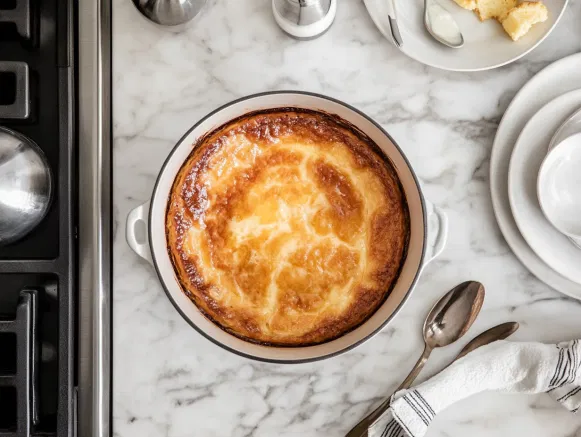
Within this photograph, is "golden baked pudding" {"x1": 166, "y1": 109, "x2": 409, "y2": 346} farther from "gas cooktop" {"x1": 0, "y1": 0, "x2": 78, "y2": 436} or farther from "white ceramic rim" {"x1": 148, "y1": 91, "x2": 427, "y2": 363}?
"gas cooktop" {"x1": 0, "y1": 0, "x2": 78, "y2": 436}

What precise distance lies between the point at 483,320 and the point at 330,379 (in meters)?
0.27

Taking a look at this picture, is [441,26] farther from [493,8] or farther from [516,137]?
[516,137]

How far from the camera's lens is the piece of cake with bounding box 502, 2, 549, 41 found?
984 millimetres

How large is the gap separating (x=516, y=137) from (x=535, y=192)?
0.10 metres

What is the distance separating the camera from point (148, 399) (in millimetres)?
1036

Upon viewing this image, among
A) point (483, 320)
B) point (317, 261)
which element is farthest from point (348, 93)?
point (483, 320)

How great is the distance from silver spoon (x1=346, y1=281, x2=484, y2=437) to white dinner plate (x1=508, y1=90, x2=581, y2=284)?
0.12m

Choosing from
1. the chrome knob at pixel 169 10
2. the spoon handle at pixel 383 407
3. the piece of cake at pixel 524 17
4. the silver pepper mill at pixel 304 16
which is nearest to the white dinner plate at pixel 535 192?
the piece of cake at pixel 524 17

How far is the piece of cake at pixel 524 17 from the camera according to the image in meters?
0.98

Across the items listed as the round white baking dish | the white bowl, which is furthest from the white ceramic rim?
the white bowl

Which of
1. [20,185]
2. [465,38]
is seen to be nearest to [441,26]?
[465,38]

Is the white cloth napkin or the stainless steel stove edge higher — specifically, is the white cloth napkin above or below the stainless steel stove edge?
below

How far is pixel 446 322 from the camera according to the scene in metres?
1.01

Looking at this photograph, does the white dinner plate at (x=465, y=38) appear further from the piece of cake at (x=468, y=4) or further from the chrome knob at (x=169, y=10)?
the chrome knob at (x=169, y=10)
